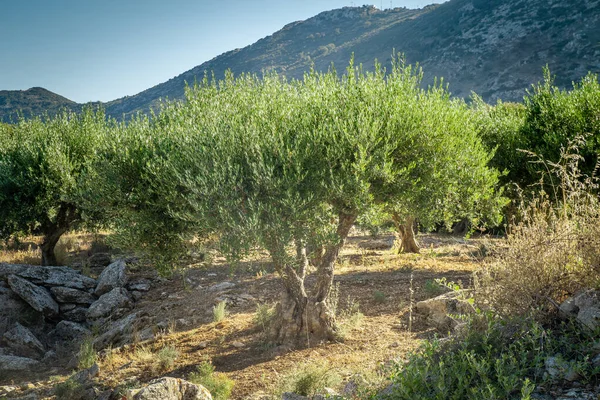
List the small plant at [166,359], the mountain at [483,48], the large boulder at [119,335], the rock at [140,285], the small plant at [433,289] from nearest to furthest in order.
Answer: the small plant at [166,359]
the large boulder at [119,335]
the small plant at [433,289]
the rock at [140,285]
the mountain at [483,48]

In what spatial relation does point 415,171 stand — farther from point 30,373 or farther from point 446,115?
point 30,373

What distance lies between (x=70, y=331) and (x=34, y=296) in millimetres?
2767

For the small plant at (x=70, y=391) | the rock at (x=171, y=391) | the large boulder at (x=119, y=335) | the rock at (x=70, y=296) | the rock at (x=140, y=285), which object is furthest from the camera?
the rock at (x=140, y=285)

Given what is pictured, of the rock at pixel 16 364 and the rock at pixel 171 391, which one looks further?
the rock at pixel 16 364

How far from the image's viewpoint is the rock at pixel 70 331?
16359mm

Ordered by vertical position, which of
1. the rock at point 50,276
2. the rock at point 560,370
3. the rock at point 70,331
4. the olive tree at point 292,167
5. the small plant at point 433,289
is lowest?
the small plant at point 433,289

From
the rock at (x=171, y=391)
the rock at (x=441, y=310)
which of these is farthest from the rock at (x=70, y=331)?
the rock at (x=441, y=310)

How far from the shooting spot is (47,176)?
2156 cm

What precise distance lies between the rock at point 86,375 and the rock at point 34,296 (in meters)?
7.69

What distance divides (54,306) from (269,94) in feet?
44.4

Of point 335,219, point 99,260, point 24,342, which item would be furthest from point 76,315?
point 335,219

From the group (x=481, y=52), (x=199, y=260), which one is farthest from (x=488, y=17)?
(x=199, y=260)

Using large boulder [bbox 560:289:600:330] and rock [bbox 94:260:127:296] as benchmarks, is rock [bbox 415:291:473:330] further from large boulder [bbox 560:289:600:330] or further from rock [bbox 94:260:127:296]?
rock [bbox 94:260:127:296]

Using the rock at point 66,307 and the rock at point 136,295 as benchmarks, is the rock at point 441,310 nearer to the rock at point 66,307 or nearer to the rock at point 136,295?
the rock at point 136,295
